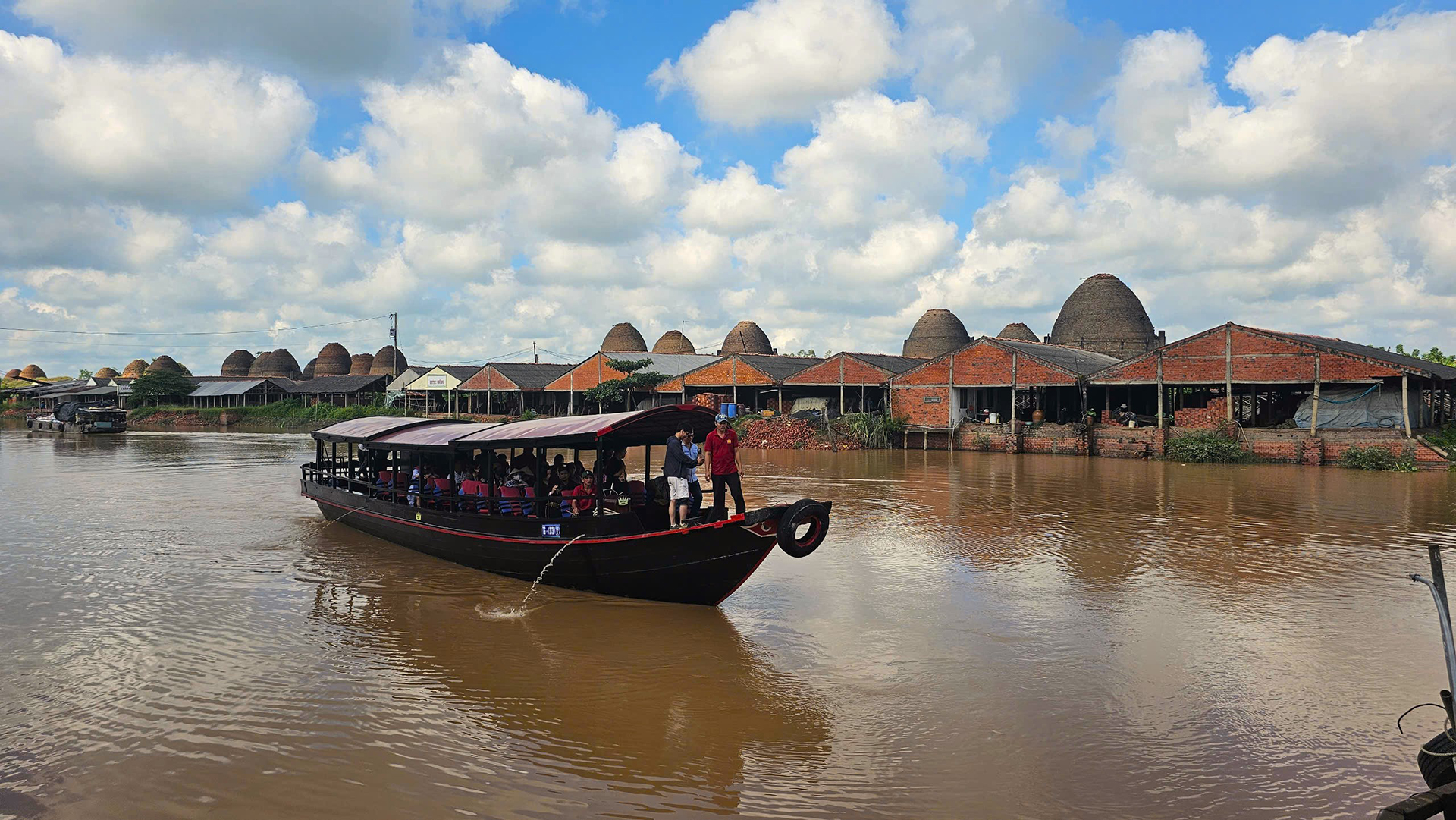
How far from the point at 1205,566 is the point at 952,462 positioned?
1585 cm

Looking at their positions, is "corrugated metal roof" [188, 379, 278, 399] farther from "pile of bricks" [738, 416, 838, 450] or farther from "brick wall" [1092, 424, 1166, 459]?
"brick wall" [1092, 424, 1166, 459]

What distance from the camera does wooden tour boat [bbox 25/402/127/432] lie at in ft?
155

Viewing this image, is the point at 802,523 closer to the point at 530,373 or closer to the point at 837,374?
the point at 837,374

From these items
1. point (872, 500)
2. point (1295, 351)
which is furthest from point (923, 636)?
point (1295, 351)

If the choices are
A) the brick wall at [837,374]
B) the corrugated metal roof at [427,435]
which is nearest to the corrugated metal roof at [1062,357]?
the brick wall at [837,374]

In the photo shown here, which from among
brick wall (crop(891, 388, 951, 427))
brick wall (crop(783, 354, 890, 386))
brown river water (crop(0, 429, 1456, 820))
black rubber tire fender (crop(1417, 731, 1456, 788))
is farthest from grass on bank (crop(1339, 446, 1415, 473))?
black rubber tire fender (crop(1417, 731, 1456, 788))

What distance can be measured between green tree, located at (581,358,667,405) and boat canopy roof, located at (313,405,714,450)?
88.3 ft

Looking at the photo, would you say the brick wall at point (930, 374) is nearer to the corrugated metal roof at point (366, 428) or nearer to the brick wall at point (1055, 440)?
the brick wall at point (1055, 440)

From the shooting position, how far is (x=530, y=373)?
159 ft

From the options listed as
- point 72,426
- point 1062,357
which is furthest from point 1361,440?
point 72,426

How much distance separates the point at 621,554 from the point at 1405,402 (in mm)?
23979

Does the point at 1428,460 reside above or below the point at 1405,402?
below

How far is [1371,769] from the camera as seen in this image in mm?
5898

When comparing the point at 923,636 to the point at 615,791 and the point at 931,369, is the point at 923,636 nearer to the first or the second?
the point at 615,791
